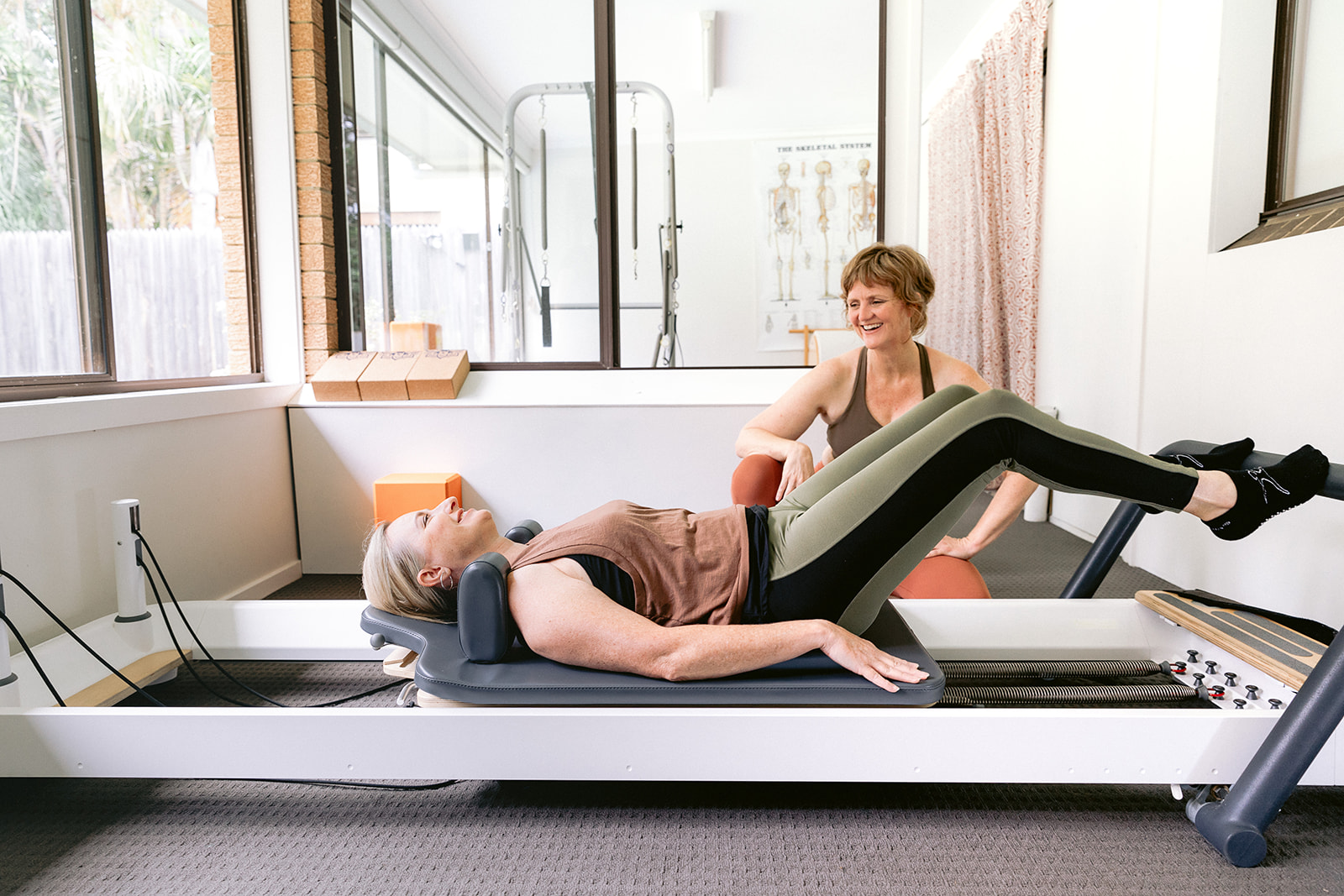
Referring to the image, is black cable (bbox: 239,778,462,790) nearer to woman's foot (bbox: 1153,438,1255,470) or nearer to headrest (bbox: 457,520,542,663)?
headrest (bbox: 457,520,542,663)

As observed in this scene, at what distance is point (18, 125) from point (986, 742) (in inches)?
97.0

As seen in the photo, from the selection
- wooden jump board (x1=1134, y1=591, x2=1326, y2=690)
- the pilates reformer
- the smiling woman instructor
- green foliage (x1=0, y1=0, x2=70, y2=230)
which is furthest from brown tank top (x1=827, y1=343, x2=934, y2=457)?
green foliage (x1=0, y1=0, x2=70, y2=230)

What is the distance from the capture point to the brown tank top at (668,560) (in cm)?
132

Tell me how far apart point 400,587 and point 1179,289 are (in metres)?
2.46

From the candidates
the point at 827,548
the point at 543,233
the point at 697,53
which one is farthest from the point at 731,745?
the point at 697,53

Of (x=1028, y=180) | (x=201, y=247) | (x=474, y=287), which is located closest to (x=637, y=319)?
(x=474, y=287)

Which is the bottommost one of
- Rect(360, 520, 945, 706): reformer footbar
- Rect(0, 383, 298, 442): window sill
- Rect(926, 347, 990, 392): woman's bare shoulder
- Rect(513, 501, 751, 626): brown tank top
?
Rect(360, 520, 945, 706): reformer footbar

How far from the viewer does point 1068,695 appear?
58.7 inches

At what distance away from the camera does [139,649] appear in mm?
1770

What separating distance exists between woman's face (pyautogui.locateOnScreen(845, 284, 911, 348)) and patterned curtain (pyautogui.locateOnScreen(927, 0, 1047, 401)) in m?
2.23

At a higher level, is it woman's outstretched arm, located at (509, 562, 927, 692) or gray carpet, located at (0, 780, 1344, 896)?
woman's outstretched arm, located at (509, 562, 927, 692)

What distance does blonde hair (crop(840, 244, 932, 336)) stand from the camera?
1.82 meters

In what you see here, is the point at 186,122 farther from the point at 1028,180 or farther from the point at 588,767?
the point at 1028,180

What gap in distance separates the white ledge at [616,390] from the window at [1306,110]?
1570 mm
